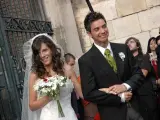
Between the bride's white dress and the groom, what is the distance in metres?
0.64

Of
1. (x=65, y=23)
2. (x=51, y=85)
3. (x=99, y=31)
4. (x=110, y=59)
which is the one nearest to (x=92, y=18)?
(x=99, y=31)

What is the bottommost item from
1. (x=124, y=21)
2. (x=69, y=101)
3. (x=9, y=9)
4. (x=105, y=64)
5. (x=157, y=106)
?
(x=157, y=106)

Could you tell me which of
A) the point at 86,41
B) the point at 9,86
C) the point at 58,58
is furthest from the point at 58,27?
the point at 58,58

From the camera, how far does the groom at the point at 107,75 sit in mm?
3486

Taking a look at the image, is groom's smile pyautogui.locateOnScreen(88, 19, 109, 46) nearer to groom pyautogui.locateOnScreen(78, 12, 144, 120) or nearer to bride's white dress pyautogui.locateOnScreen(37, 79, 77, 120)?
groom pyautogui.locateOnScreen(78, 12, 144, 120)

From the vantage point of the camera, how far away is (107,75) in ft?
11.6

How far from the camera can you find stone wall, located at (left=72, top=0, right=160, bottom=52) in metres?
7.38

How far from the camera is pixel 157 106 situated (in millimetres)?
5406

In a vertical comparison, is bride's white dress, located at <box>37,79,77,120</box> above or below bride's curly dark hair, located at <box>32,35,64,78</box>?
below

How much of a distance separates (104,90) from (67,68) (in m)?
0.94

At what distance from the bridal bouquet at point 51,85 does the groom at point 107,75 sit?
45 centimetres

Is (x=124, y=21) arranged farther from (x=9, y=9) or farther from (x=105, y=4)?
(x=9, y=9)

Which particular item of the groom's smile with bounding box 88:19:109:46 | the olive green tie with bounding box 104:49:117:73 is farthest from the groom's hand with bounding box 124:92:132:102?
the groom's smile with bounding box 88:19:109:46

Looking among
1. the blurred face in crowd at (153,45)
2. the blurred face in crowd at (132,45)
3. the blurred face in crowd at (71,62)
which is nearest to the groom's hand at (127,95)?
the blurred face in crowd at (71,62)
